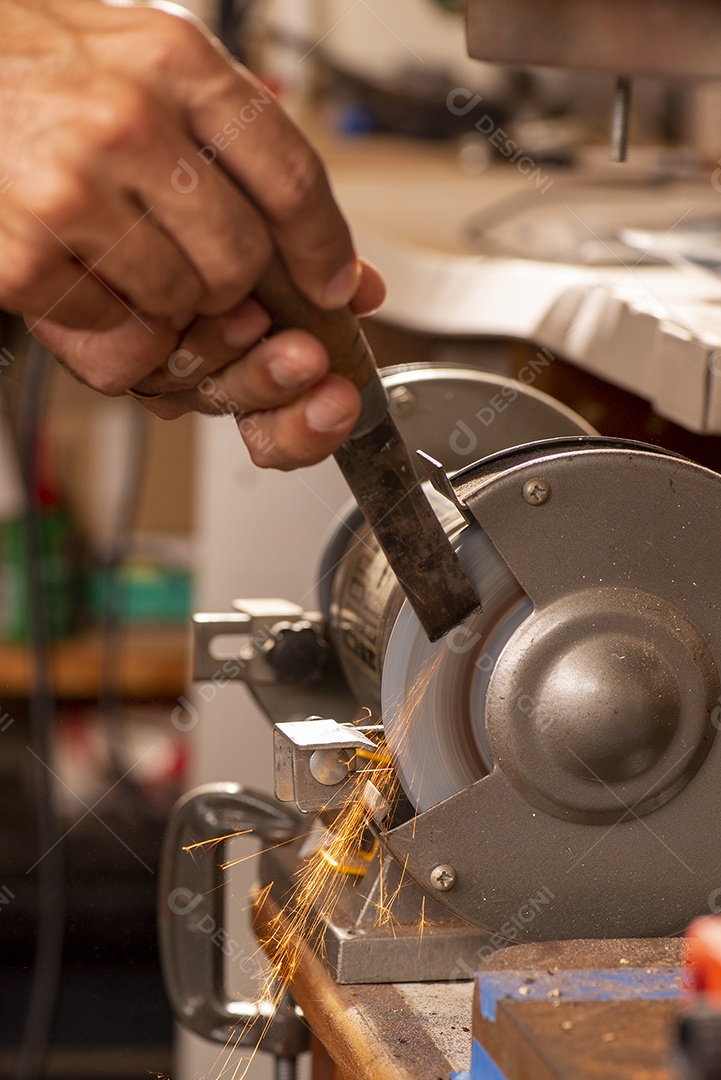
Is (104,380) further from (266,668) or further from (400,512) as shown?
(266,668)

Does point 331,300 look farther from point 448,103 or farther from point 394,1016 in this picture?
point 448,103

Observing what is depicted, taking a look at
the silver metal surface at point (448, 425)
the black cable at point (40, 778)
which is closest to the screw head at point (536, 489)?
the silver metal surface at point (448, 425)

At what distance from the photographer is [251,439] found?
685mm

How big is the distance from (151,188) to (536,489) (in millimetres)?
239

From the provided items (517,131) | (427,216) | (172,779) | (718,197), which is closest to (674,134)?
(517,131)

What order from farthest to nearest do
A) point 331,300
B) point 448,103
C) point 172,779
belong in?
point 448,103, point 172,779, point 331,300

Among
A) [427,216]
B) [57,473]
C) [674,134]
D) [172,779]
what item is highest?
[427,216]

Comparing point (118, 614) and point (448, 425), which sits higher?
point (448, 425)

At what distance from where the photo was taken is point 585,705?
640 mm

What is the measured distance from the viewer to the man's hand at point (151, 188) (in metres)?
0.52

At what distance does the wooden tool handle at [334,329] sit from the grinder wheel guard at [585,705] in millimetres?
65

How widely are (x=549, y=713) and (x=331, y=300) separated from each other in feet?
0.73

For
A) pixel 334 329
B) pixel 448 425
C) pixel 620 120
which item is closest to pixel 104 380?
pixel 334 329

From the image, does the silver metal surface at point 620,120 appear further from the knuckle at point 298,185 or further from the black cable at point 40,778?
the black cable at point 40,778
